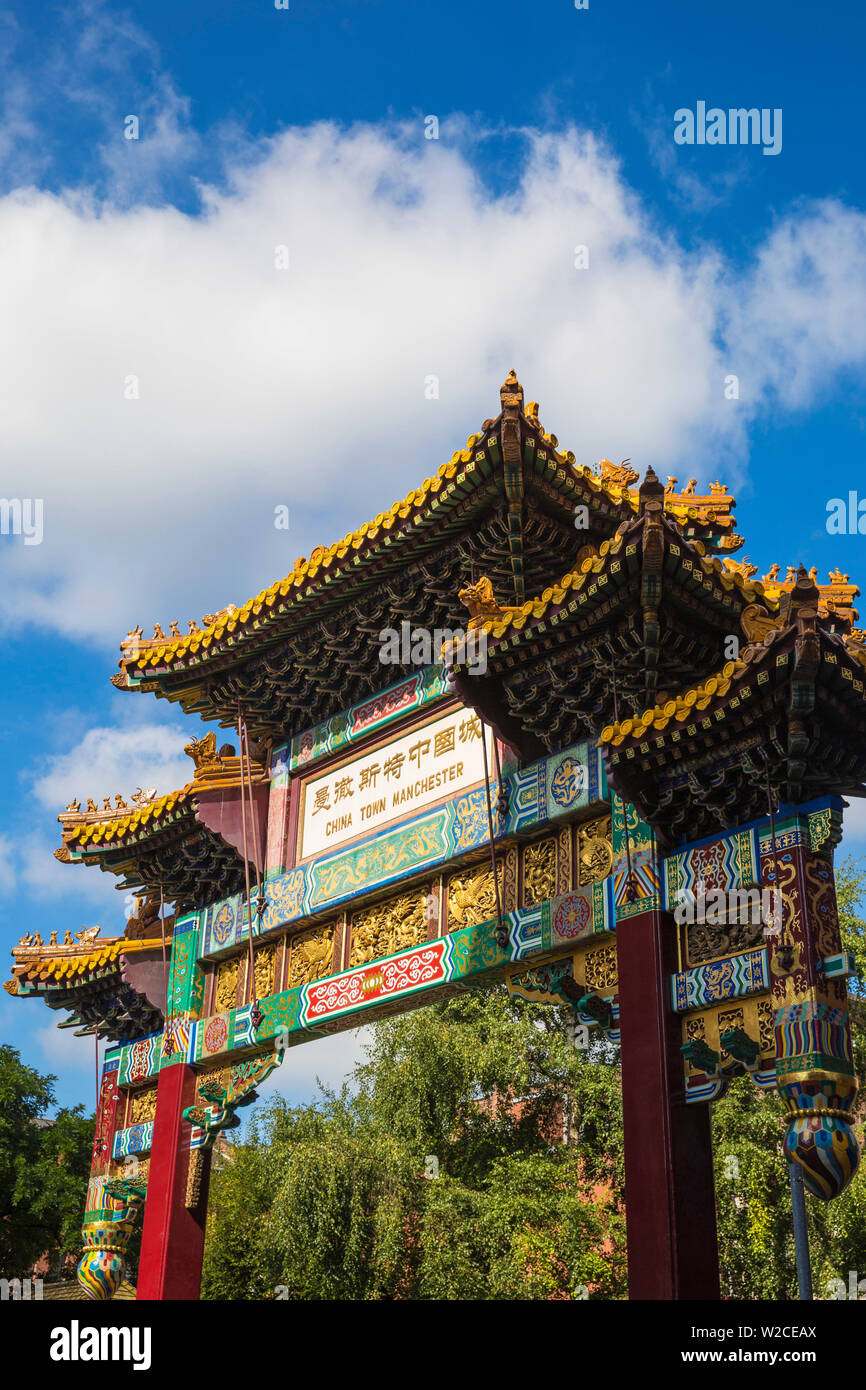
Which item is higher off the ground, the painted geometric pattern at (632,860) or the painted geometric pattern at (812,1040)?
the painted geometric pattern at (632,860)

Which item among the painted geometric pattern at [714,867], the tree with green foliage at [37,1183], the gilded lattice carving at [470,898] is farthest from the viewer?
the tree with green foliage at [37,1183]

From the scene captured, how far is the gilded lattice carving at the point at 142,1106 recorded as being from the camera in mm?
13414

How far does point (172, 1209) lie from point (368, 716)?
15.8 ft

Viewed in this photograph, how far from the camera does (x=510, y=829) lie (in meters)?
9.43

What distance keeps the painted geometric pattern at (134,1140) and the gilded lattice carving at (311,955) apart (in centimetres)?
294

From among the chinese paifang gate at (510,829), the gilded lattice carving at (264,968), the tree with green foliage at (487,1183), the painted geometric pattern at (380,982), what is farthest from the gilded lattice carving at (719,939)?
the tree with green foliage at (487,1183)

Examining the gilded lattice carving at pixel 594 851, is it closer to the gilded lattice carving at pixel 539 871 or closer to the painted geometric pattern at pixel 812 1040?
the gilded lattice carving at pixel 539 871

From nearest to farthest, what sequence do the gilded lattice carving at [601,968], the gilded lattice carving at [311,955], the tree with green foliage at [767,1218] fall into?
the gilded lattice carving at [601,968]
the gilded lattice carving at [311,955]
the tree with green foliage at [767,1218]

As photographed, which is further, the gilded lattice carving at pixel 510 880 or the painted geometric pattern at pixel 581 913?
the gilded lattice carving at pixel 510 880

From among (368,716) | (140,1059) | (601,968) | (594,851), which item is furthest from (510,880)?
(140,1059)

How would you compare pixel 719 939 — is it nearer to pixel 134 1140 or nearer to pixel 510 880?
pixel 510 880

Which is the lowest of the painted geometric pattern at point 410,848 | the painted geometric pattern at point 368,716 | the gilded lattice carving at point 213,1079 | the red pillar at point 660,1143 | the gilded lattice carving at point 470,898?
the red pillar at point 660,1143

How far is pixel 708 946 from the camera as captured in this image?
8062 mm
